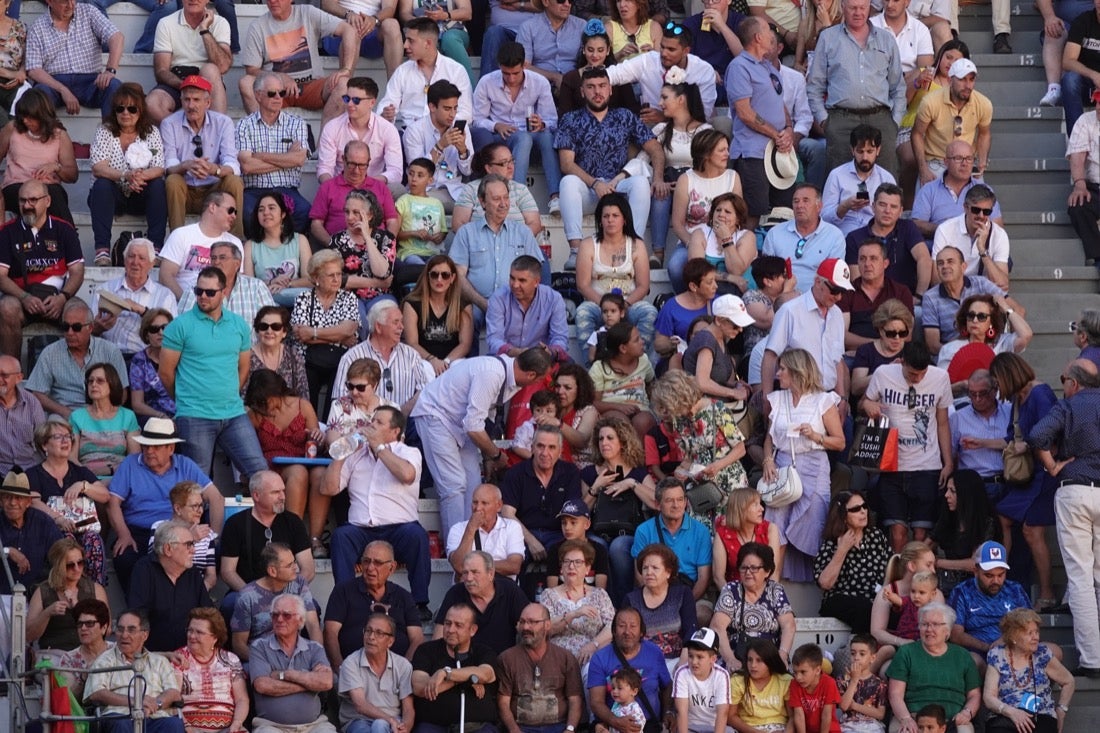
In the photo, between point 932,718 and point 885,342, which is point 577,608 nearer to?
point 932,718

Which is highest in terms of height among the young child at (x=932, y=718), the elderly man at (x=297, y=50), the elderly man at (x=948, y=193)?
the elderly man at (x=297, y=50)

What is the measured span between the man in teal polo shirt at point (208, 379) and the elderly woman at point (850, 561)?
10.9 ft

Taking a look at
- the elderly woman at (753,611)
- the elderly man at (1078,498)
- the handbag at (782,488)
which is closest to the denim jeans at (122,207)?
the handbag at (782,488)

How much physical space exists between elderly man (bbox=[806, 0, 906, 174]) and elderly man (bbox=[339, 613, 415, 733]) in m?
5.60

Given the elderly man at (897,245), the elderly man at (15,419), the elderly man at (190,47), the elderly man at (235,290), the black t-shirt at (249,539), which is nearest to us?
the black t-shirt at (249,539)

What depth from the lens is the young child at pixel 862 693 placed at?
39.5 ft

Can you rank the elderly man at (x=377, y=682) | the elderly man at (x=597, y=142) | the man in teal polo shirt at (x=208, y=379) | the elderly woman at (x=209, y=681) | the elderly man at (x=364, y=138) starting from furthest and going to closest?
1. the elderly man at (x=597, y=142)
2. the elderly man at (x=364, y=138)
3. the man in teal polo shirt at (x=208, y=379)
4. the elderly man at (x=377, y=682)
5. the elderly woman at (x=209, y=681)

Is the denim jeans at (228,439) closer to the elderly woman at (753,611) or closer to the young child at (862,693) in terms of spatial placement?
the elderly woman at (753,611)

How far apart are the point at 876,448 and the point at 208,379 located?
3.94m

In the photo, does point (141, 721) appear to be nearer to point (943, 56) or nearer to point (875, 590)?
point (875, 590)

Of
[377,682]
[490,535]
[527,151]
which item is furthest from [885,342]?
[377,682]

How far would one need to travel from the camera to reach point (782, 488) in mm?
12727

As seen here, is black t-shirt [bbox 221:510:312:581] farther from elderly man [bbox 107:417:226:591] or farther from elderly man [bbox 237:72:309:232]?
elderly man [bbox 237:72:309:232]

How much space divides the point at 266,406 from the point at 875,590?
3670 mm
